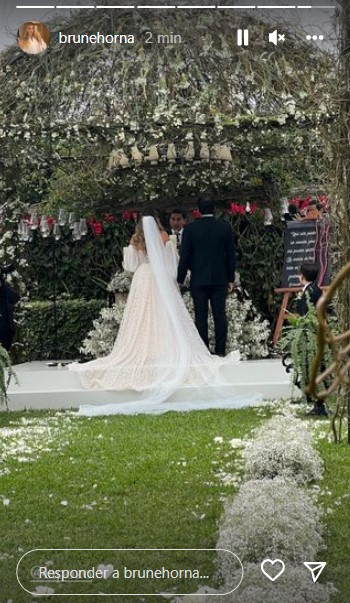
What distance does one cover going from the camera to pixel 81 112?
344 inches

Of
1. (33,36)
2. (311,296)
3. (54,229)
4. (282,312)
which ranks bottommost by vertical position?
(282,312)

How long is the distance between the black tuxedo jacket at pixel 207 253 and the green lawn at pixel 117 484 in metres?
1.79

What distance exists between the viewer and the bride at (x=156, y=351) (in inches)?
319

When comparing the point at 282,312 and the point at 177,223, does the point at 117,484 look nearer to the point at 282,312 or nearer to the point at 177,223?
the point at 282,312

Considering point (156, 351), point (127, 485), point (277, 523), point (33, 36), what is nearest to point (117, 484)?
point (127, 485)

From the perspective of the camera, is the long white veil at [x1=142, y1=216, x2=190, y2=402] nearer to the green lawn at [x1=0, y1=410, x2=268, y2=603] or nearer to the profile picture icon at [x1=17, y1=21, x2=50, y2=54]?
the green lawn at [x1=0, y1=410, x2=268, y2=603]

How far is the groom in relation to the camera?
893 centimetres

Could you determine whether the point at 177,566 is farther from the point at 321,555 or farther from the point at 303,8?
the point at 303,8

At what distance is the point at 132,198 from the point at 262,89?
1630mm

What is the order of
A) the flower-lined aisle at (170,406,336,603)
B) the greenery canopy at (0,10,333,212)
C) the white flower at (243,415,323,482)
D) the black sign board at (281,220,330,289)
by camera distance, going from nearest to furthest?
the flower-lined aisle at (170,406,336,603)
the white flower at (243,415,323,482)
the greenery canopy at (0,10,333,212)
the black sign board at (281,220,330,289)

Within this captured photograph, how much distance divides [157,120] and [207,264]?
3.63ft

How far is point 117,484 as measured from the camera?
5090mm

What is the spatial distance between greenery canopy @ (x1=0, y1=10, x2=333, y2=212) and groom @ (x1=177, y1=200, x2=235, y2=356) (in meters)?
A: 0.66

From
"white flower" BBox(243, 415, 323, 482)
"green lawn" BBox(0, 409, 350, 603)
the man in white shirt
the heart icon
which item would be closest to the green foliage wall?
the man in white shirt
